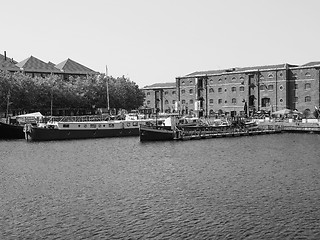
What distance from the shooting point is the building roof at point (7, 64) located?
13100cm

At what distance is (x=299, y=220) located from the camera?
27234 mm

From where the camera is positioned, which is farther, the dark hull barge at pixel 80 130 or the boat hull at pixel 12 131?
the boat hull at pixel 12 131

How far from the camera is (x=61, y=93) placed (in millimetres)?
108750

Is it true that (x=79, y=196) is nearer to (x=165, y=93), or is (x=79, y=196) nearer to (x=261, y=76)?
(x=261, y=76)

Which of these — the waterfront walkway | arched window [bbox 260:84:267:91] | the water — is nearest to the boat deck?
the waterfront walkway

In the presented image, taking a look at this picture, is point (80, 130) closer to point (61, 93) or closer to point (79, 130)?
point (79, 130)

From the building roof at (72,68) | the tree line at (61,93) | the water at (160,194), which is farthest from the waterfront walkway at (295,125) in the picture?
the building roof at (72,68)

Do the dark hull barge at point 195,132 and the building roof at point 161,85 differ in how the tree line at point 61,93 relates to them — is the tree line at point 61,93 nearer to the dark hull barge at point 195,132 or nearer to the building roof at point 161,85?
the building roof at point 161,85

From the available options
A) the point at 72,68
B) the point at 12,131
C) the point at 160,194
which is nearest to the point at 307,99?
the point at 12,131

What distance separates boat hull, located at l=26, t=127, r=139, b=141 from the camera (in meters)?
75.7

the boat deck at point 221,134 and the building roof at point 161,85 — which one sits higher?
the building roof at point 161,85

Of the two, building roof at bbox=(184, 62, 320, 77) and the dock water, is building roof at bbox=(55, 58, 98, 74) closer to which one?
building roof at bbox=(184, 62, 320, 77)

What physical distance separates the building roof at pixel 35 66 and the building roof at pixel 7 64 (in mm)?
2320

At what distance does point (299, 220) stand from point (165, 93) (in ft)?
387
